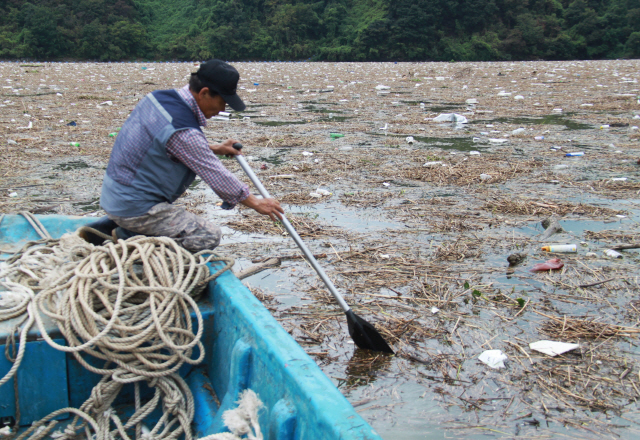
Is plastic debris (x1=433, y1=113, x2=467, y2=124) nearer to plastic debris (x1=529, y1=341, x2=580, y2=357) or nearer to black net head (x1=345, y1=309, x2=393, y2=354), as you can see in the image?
plastic debris (x1=529, y1=341, x2=580, y2=357)

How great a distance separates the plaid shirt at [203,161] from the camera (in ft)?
8.20

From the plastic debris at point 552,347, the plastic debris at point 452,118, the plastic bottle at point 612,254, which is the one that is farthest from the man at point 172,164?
the plastic debris at point 452,118

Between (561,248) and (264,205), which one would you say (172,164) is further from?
(561,248)

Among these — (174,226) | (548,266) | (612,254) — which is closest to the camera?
(174,226)

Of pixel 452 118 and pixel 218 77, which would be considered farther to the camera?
pixel 452 118

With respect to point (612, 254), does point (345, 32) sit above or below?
below

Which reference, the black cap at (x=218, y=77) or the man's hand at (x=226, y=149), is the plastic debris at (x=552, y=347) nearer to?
the man's hand at (x=226, y=149)

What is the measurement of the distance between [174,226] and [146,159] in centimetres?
39

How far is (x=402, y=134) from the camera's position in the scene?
28.8 ft

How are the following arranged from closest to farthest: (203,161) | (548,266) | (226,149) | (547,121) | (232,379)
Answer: (232,379), (203,161), (226,149), (548,266), (547,121)

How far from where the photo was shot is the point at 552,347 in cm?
268

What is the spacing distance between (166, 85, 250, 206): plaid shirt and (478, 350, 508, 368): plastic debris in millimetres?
1478

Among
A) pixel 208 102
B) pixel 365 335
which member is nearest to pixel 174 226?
pixel 208 102

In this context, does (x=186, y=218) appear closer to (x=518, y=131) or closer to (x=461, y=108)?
(x=518, y=131)
